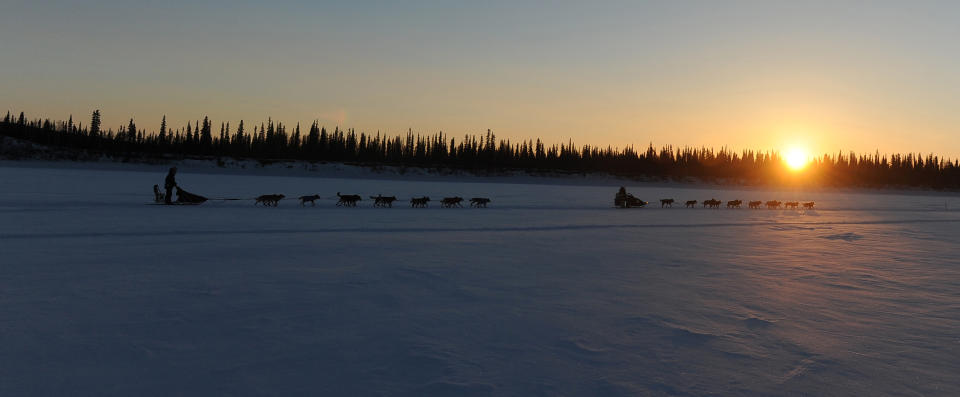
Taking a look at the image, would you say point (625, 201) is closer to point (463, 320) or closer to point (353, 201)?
point (353, 201)

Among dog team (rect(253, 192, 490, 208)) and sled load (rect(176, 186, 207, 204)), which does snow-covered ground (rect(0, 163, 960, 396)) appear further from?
dog team (rect(253, 192, 490, 208))

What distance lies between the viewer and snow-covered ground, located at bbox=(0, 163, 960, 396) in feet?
11.5

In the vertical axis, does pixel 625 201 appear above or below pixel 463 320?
above

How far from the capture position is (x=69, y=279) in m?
6.34

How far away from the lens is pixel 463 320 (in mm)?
4926

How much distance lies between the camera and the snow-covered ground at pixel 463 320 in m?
3.49

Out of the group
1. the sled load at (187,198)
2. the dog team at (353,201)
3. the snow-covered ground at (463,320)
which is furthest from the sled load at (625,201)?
the sled load at (187,198)

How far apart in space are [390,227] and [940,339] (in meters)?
11.9

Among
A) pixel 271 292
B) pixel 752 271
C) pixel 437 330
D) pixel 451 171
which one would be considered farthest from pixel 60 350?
pixel 451 171

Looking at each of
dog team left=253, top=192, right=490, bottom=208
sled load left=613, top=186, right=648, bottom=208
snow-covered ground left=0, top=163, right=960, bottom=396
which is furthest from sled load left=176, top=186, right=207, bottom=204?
sled load left=613, top=186, right=648, bottom=208

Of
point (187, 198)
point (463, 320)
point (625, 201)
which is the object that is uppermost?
point (625, 201)

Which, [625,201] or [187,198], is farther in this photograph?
[625,201]

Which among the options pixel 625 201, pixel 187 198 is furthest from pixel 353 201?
pixel 625 201

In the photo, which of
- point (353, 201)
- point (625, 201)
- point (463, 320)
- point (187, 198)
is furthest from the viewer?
point (625, 201)
